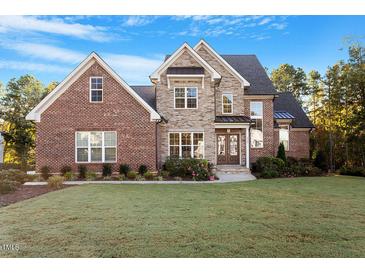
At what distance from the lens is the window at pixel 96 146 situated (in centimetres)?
1384

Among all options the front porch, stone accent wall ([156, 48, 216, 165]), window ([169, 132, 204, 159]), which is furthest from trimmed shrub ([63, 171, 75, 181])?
the front porch

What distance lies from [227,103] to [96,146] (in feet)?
28.1

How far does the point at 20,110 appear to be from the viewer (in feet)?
83.4

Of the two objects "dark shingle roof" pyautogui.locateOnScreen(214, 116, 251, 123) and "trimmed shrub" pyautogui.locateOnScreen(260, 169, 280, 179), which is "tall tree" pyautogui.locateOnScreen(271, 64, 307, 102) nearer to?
"dark shingle roof" pyautogui.locateOnScreen(214, 116, 251, 123)

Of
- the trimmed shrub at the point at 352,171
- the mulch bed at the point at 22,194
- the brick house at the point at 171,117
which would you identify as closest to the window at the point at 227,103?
the brick house at the point at 171,117

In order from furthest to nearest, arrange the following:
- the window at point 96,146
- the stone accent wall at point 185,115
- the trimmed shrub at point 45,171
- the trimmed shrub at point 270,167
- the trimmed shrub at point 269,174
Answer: the stone accent wall at point 185,115 → the trimmed shrub at point 270,167 → the trimmed shrub at point 269,174 → the window at point 96,146 → the trimmed shrub at point 45,171

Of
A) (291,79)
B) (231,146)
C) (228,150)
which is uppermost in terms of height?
(291,79)

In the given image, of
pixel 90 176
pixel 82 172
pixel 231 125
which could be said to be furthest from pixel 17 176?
pixel 231 125

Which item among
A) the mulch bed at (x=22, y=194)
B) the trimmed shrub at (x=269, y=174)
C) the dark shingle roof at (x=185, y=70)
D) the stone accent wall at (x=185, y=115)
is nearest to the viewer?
the mulch bed at (x=22, y=194)

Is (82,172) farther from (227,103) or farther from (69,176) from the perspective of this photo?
(227,103)

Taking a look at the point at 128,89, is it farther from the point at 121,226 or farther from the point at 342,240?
the point at 342,240

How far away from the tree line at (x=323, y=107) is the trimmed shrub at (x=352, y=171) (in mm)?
1326

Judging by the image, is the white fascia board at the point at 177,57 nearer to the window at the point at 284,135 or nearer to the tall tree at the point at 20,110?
the window at the point at 284,135
